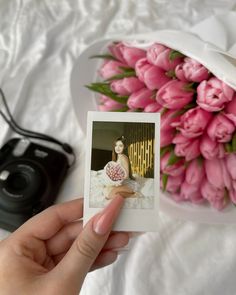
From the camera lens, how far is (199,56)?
1.77 feet

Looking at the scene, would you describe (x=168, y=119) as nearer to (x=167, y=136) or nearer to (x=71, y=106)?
(x=167, y=136)

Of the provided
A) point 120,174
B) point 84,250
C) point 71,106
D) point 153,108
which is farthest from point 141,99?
point 71,106

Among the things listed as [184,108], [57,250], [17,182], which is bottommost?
[57,250]

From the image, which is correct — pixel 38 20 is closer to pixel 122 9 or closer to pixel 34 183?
pixel 122 9

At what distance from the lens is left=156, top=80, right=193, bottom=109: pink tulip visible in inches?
21.9

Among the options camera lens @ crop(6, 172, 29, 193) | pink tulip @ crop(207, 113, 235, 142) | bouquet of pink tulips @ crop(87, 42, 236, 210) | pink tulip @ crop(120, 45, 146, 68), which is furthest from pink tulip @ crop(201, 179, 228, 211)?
camera lens @ crop(6, 172, 29, 193)

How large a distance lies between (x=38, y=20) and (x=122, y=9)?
0.20 m

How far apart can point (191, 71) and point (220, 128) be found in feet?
0.28

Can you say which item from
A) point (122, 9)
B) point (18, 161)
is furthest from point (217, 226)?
point (122, 9)

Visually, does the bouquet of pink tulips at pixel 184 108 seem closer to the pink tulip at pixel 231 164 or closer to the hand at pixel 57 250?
the pink tulip at pixel 231 164

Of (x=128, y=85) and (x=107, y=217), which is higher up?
(x=128, y=85)

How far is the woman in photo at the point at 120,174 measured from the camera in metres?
0.52

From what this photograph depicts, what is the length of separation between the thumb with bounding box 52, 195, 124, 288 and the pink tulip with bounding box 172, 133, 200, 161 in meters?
0.14

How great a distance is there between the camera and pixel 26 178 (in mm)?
774
